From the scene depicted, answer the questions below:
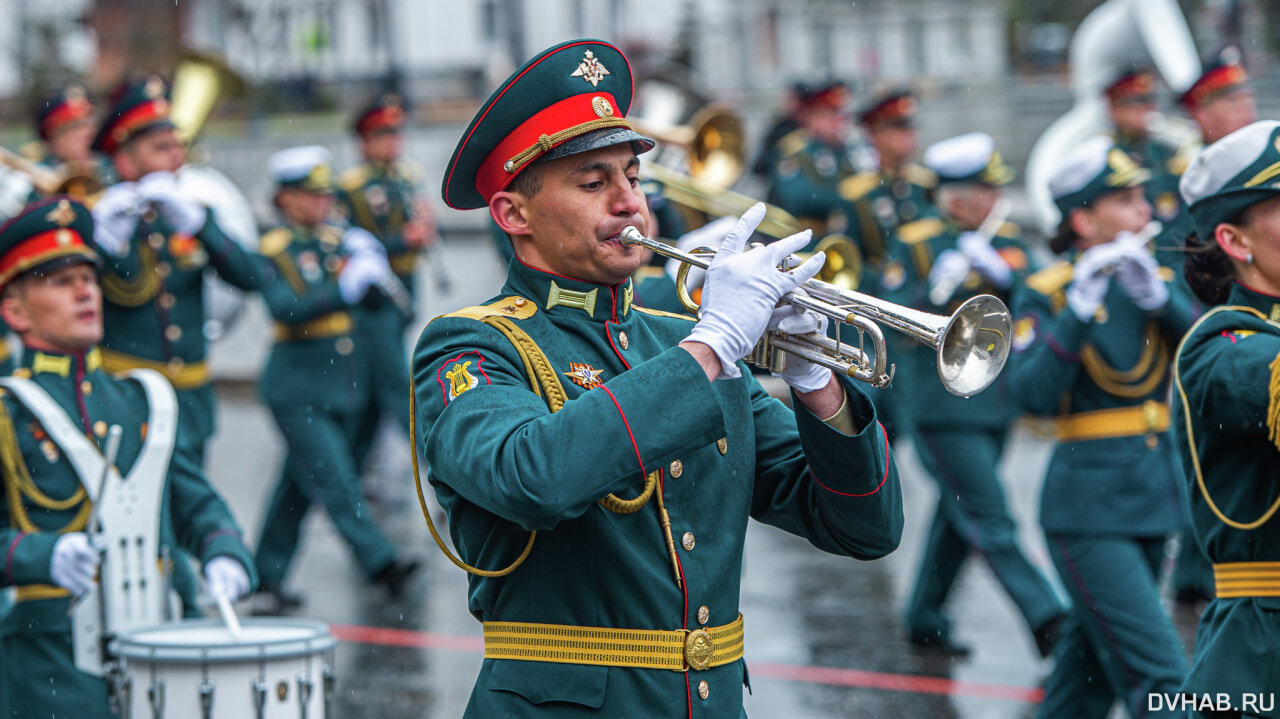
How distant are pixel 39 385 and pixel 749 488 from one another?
2.48 meters

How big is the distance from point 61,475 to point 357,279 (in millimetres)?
4280

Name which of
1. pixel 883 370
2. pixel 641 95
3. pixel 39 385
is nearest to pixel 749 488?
pixel 883 370

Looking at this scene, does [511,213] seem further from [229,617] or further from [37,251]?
[37,251]

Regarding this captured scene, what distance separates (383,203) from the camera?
11641 millimetres

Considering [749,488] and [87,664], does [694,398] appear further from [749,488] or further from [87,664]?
[87,664]

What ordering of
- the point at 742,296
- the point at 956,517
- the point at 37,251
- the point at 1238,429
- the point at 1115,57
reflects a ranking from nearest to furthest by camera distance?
the point at 742,296, the point at 1238,429, the point at 37,251, the point at 956,517, the point at 1115,57

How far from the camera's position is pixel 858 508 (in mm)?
3018

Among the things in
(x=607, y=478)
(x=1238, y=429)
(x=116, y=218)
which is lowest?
(x=1238, y=429)

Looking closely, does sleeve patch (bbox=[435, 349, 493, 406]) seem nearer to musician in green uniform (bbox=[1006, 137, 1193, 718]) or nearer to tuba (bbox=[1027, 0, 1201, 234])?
musician in green uniform (bbox=[1006, 137, 1193, 718])

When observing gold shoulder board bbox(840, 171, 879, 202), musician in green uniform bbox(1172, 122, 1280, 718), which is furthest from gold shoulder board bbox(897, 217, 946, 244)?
musician in green uniform bbox(1172, 122, 1280, 718)

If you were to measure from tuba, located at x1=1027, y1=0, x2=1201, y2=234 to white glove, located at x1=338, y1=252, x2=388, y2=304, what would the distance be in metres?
4.57

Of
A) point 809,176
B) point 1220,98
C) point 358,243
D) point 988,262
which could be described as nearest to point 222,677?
point 988,262

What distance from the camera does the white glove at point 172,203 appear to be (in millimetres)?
7695

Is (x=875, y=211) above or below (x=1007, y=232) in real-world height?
above
